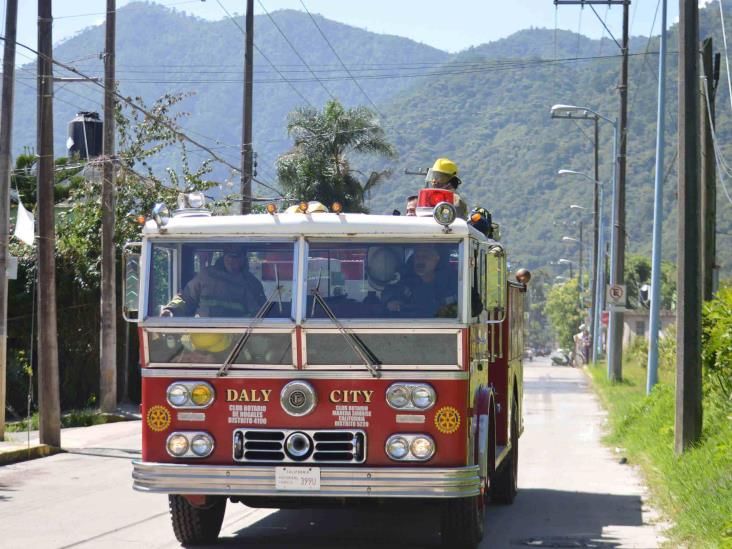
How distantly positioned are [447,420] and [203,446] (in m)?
1.83

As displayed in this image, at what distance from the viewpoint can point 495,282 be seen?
10.5m

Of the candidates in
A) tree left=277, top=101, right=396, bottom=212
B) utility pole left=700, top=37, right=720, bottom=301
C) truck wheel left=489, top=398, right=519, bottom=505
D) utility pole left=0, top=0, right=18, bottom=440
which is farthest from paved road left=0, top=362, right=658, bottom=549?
tree left=277, top=101, right=396, bottom=212

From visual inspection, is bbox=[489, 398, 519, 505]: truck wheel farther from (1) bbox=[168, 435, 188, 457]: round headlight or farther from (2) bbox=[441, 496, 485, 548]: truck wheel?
(1) bbox=[168, 435, 188, 457]: round headlight

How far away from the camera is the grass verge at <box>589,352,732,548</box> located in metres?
10.5

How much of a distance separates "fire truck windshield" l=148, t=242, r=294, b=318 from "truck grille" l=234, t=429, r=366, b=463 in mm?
901

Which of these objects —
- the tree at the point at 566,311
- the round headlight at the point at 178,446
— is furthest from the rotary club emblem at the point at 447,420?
the tree at the point at 566,311

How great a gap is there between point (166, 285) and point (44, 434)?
419 inches

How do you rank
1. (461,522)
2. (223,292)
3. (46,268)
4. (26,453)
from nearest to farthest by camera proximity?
(223,292) < (461,522) < (26,453) < (46,268)

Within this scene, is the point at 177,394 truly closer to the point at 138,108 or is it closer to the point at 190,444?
the point at 190,444

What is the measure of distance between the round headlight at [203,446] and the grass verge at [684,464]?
373cm

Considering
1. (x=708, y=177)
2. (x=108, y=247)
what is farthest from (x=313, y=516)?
(x=108, y=247)

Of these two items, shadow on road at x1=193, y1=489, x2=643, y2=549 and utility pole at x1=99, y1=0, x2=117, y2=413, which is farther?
utility pole at x1=99, y1=0, x2=117, y2=413

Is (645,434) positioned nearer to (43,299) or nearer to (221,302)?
(43,299)

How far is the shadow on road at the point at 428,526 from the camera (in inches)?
441
